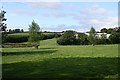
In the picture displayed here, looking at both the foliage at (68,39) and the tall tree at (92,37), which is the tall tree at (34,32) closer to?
the foliage at (68,39)

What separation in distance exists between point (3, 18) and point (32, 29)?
26043mm

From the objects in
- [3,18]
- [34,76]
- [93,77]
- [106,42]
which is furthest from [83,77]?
[106,42]

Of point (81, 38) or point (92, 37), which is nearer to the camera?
point (92, 37)

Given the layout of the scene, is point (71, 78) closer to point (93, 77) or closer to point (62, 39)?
point (93, 77)

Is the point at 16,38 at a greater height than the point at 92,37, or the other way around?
the point at 92,37

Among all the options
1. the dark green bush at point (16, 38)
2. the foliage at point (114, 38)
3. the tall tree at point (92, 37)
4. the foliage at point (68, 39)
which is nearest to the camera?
the tall tree at point (92, 37)

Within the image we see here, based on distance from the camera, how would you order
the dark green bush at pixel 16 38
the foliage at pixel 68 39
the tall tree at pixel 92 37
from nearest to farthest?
the tall tree at pixel 92 37 → the foliage at pixel 68 39 → the dark green bush at pixel 16 38

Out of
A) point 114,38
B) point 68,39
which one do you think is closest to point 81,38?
point 68,39

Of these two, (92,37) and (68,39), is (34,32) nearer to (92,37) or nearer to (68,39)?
(92,37)

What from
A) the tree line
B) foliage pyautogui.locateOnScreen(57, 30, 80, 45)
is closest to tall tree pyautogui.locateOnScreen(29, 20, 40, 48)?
the tree line

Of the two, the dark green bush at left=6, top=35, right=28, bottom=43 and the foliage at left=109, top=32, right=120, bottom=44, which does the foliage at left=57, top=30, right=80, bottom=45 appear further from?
the dark green bush at left=6, top=35, right=28, bottom=43

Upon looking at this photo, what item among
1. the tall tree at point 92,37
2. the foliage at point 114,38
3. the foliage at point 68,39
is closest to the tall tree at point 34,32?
the foliage at point 68,39

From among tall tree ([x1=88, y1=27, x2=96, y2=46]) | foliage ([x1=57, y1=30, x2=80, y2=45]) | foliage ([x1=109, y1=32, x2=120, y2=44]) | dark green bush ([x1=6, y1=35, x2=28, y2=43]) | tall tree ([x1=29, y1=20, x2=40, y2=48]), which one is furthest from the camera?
dark green bush ([x1=6, y1=35, x2=28, y2=43])

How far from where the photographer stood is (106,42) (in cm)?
8894
